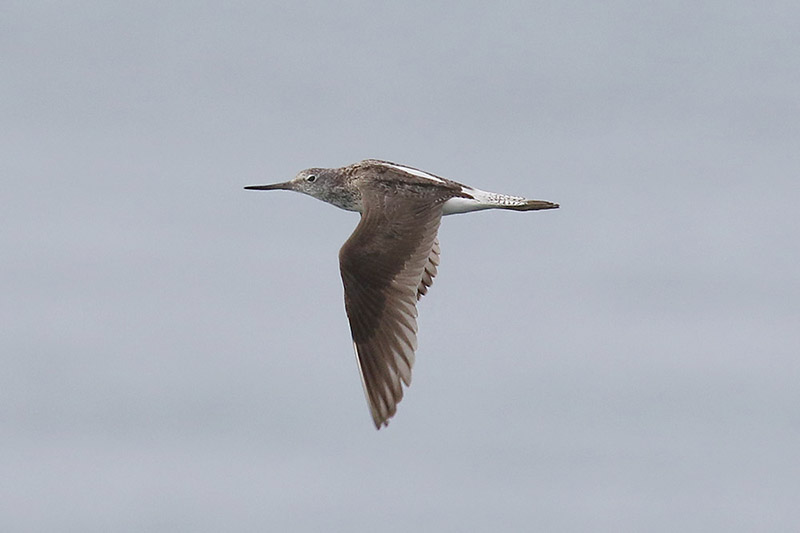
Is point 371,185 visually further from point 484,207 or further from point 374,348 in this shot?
point 374,348

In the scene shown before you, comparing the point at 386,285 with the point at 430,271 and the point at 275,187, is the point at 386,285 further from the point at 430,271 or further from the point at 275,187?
the point at 275,187

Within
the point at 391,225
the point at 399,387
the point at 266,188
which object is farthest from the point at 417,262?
the point at 266,188

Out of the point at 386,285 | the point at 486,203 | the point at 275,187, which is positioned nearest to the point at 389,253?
the point at 386,285

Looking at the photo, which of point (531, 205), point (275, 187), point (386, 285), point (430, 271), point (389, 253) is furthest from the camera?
point (275, 187)

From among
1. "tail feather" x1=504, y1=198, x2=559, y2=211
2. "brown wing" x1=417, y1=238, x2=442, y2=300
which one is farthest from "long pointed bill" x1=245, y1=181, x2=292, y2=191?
"tail feather" x1=504, y1=198, x2=559, y2=211

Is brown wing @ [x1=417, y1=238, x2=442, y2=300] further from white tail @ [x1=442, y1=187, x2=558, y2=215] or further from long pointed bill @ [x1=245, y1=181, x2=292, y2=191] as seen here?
long pointed bill @ [x1=245, y1=181, x2=292, y2=191]

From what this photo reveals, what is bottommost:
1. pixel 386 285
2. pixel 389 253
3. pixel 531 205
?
pixel 386 285
